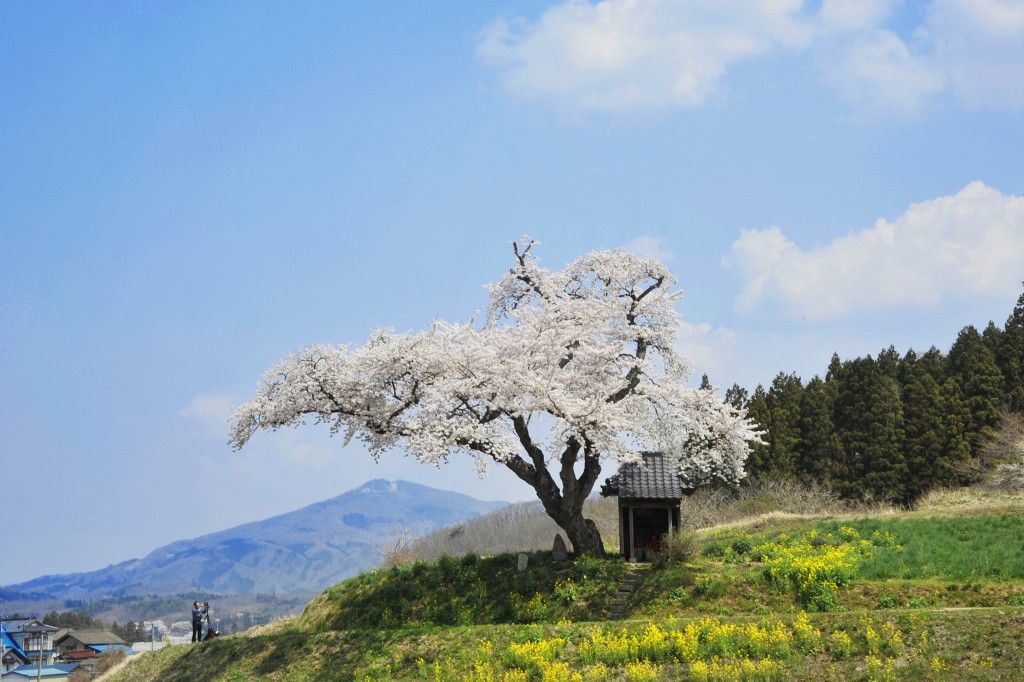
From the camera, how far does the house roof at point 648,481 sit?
3131 cm

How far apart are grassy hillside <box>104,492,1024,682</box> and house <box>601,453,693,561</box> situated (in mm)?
2004

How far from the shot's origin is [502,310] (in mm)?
33750

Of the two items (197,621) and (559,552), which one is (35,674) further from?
(559,552)

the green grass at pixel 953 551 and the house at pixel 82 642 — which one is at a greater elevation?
the green grass at pixel 953 551

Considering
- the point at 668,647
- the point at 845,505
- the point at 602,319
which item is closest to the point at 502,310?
the point at 602,319

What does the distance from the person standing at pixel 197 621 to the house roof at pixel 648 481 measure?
15837 mm

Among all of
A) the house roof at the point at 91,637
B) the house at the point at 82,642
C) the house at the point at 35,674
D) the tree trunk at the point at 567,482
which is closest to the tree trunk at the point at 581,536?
the tree trunk at the point at 567,482

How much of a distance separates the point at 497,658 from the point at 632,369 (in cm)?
1180

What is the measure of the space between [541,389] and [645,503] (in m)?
6.45

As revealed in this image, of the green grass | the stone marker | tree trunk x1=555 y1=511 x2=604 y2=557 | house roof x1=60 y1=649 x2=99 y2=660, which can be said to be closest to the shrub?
tree trunk x1=555 y1=511 x2=604 y2=557

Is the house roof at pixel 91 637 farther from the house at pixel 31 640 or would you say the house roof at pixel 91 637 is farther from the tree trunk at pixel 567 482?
the tree trunk at pixel 567 482

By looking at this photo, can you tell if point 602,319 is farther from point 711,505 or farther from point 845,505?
point 845,505

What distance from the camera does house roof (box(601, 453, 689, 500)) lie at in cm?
3131

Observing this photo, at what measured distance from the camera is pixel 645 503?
104 ft
